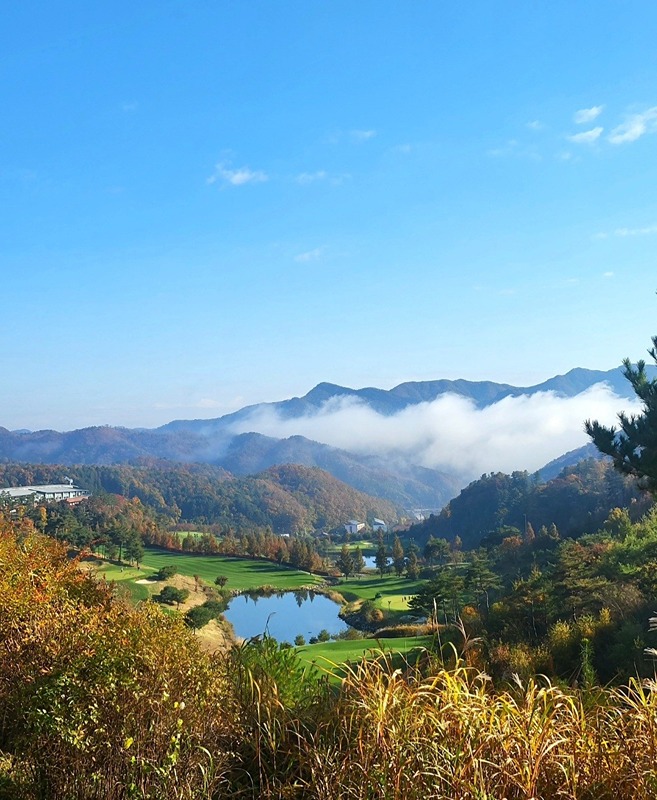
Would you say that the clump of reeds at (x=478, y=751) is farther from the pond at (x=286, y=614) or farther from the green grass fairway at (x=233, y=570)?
the green grass fairway at (x=233, y=570)

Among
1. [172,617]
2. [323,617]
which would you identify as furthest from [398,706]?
[323,617]

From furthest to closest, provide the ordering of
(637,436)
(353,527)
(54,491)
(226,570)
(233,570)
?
(353,527) → (54,491) → (233,570) → (226,570) → (637,436)

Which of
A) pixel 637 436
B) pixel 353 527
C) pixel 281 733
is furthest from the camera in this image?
pixel 353 527

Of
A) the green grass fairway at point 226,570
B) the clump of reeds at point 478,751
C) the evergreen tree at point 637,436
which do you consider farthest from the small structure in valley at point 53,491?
the clump of reeds at point 478,751

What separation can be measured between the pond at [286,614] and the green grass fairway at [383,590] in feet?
10.2

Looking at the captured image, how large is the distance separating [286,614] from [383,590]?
1221 centimetres

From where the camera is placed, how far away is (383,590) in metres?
57.1

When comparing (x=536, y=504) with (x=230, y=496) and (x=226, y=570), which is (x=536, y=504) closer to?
(x=226, y=570)

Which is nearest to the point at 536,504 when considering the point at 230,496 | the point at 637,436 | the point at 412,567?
the point at 412,567

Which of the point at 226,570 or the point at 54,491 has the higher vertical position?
the point at 54,491

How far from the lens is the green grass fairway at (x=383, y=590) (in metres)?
48.4

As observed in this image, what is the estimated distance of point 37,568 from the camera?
6.43 metres

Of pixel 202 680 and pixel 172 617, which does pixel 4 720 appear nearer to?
pixel 172 617

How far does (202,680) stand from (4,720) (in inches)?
56.1
